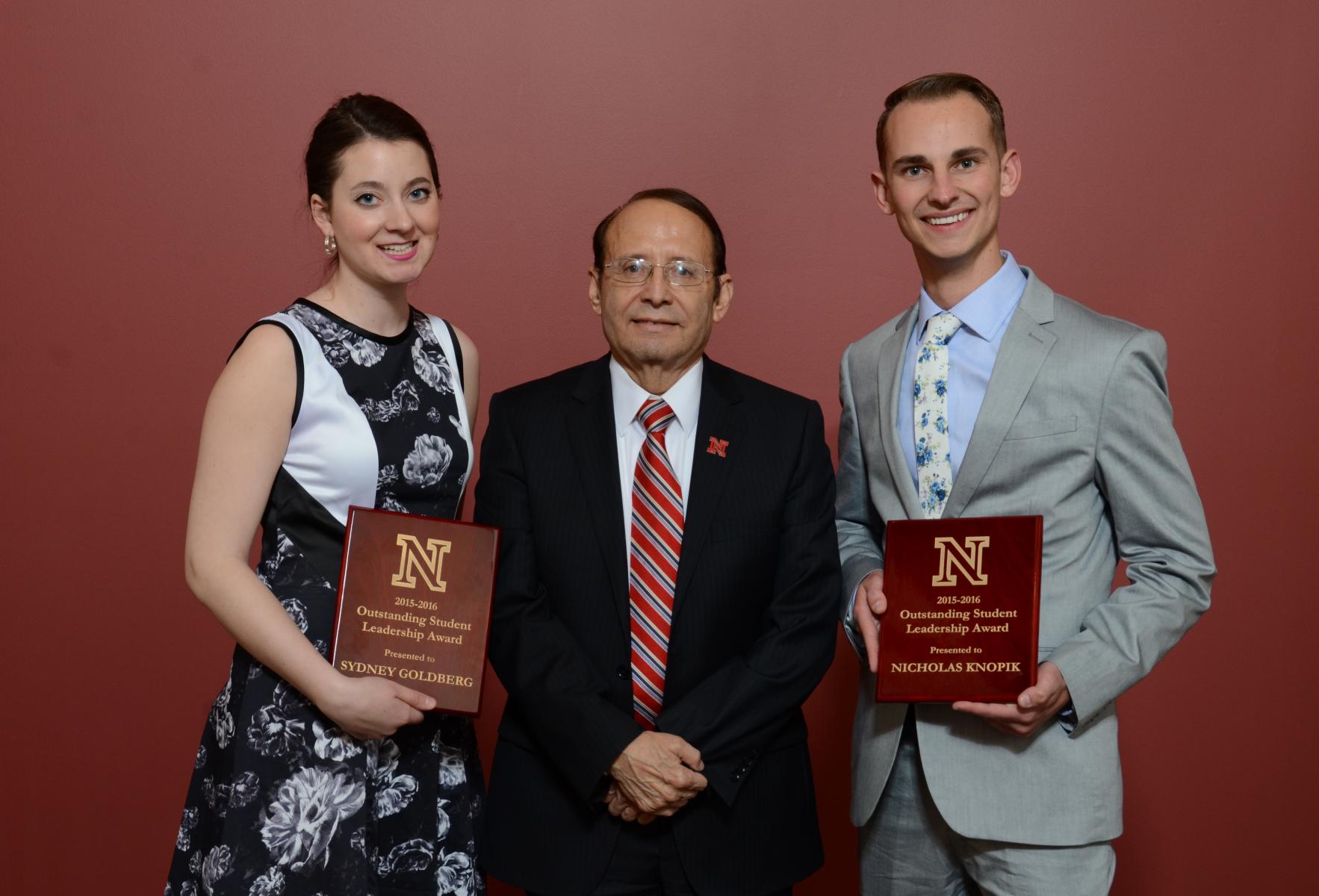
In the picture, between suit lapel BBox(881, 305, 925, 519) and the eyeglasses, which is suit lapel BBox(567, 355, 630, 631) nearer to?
the eyeglasses

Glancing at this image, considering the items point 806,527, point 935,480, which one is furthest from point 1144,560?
point 806,527

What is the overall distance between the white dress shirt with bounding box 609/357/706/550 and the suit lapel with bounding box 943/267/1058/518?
503 mm

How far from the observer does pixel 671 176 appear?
364 cm

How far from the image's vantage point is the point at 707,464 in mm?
2350

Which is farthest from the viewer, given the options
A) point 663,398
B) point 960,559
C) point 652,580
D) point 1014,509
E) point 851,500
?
point 851,500

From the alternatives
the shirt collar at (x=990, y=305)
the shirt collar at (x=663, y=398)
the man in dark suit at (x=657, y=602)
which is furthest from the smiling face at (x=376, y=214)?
the shirt collar at (x=990, y=305)

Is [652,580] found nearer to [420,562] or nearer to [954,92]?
[420,562]

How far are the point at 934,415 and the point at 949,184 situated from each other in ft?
1.42

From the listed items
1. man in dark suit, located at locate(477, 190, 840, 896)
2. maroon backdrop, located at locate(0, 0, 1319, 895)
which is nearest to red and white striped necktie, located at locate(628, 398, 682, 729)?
man in dark suit, located at locate(477, 190, 840, 896)

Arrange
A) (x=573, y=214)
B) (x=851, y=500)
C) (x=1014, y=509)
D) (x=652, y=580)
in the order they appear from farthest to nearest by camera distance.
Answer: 1. (x=573, y=214)
2. (x=851, y=500)
3. (x=652, y=580)
4. (x=1014, y=509)

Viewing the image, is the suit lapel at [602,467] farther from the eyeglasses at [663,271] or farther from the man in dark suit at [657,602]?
the eyeglasses at [663,271]

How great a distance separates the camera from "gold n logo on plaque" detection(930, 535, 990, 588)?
209 centimetres

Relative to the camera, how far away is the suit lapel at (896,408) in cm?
229

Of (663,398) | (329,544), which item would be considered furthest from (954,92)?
(329,544)
